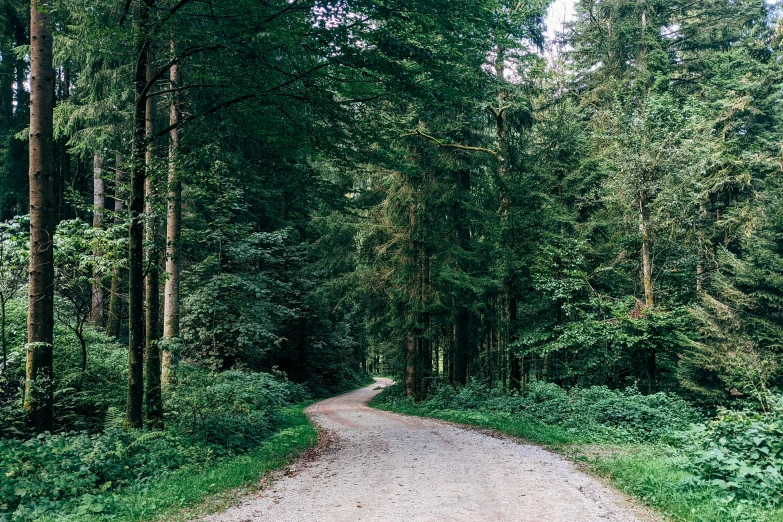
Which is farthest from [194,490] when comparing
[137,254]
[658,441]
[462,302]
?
[462,302]

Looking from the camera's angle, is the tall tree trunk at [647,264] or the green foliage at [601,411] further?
the tall tree trunk at [647,264]

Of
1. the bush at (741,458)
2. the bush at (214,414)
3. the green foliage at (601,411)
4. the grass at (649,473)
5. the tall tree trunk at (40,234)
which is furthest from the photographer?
the green foliage at (601,411)

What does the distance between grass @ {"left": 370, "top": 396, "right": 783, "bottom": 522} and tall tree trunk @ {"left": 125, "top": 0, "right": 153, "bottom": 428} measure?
778 centimetres

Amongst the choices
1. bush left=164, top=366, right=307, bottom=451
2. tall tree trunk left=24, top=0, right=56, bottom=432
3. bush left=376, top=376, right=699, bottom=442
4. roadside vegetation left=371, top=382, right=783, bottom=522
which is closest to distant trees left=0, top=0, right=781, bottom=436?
tall tree trunk left=24, top=0, right=56, bottom=432

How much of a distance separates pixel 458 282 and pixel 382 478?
377 inches

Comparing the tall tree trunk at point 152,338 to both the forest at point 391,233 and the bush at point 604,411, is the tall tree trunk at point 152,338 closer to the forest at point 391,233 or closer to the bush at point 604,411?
the forest at point 391,233

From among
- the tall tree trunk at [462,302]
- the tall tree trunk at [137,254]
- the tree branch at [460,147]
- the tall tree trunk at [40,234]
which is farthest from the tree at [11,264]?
the tall tree trunk at [462,302]

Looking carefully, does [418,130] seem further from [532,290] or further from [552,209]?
[532,290]

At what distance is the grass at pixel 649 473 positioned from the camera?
490 cm

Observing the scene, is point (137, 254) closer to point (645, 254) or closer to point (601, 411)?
point (601, 411)

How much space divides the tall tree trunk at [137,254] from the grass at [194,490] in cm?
169

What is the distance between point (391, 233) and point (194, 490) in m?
12.8

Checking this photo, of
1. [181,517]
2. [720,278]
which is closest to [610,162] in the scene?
[720,278]

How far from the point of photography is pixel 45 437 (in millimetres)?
6551
